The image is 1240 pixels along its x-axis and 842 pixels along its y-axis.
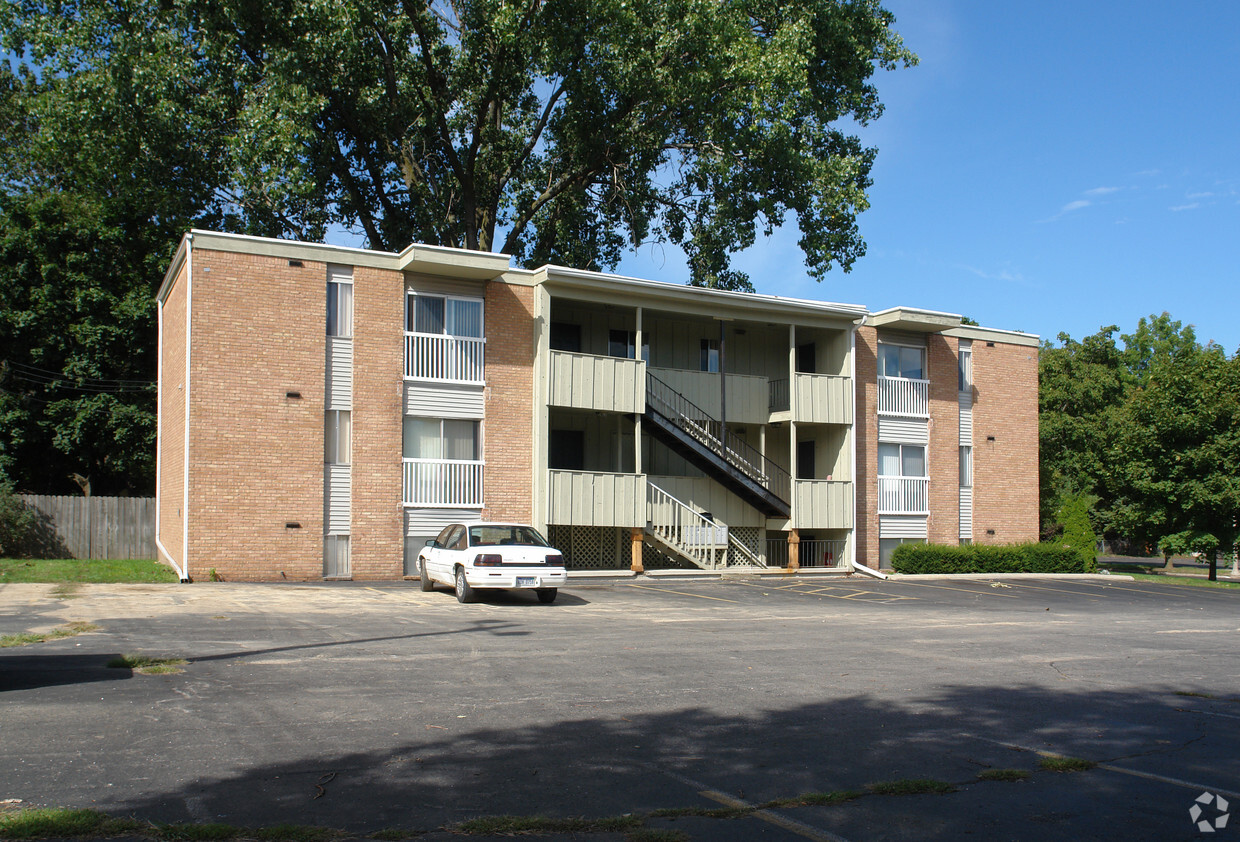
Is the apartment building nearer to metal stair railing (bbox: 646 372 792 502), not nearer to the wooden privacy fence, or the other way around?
metal stair railing (bbox: 646 372 792 502)

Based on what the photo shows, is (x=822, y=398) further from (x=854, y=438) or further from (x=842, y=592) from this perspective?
(x=842, y=592)

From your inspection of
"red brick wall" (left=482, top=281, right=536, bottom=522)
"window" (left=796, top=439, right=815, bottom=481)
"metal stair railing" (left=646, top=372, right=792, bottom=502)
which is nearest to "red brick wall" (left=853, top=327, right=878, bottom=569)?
"window" (left=796, top=439, right=815, bottom=481)

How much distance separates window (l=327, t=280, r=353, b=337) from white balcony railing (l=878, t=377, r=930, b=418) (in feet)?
52.5

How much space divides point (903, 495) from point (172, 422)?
20.8m

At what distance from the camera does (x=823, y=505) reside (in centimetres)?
2853

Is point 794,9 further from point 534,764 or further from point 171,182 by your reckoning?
point 534,764

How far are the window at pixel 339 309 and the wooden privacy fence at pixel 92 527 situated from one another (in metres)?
9.10

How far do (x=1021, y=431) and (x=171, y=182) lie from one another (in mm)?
Result: 27828

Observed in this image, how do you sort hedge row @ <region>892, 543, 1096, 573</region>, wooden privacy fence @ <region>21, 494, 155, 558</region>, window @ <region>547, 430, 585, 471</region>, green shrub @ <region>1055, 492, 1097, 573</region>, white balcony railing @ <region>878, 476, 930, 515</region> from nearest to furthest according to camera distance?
wooden privacy fence @ <region>21, 494, 155, 558</region>, window @ <region>547, 430, 585, 471</region>, hedge row @ <region>892, 543, 1096, 573</region>, white balcony railing @ <region>878, 476, 930, 515</region>, green shrub @ <region>1055, 492, 1097, 573</region>

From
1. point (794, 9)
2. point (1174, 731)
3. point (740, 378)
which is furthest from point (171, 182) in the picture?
point (1174, 731)

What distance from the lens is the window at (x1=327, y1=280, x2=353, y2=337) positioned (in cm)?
2323

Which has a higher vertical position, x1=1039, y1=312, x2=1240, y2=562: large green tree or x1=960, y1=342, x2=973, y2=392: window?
x1=960, y1=342, x2=973, y2=392: window

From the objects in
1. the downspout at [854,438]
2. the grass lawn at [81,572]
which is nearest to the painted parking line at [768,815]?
the grass lawn at [81,572]

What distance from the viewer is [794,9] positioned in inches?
1321
